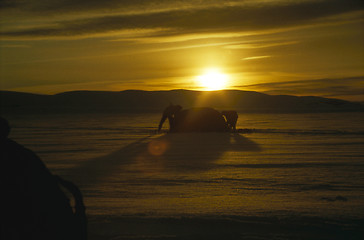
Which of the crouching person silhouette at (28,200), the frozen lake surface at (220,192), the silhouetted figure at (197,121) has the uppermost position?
the silhouetted figure at (197,121)

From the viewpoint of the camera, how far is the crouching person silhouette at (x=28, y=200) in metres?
2.18

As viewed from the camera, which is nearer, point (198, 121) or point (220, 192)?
point (220, 192)

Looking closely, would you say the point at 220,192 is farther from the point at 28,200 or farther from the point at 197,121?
the point at 197,121

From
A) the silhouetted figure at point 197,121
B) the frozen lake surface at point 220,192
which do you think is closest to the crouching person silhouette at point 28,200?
the frozen lake surface at point 220,192

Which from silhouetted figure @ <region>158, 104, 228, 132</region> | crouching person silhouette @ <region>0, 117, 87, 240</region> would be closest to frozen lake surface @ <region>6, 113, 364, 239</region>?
crouching person silhouette @ <region>0, 117, 87, 240</region>

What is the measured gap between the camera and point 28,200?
2.21 metres

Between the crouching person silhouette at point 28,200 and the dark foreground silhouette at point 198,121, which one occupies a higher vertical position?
the dark foreground silhouette at point 198,121

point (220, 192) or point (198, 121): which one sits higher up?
point (198, 121)

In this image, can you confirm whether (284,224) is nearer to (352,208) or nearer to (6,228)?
(352,208)

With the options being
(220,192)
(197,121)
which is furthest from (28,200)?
(197,121)

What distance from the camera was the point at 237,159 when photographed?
9492mm

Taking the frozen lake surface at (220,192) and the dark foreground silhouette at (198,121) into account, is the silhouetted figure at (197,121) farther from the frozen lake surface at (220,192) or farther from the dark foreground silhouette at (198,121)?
the frozen lake surface at (220,192)

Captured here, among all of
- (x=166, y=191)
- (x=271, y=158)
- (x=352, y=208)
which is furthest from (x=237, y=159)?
(x=352, y=208)

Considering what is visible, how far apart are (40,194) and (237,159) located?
24.8 ft
